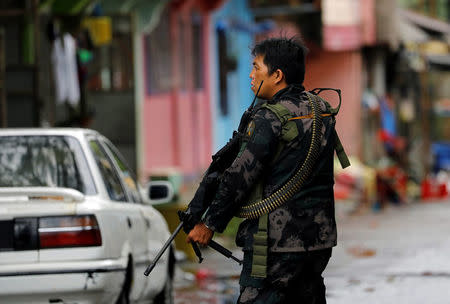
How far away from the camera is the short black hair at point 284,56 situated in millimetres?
5012

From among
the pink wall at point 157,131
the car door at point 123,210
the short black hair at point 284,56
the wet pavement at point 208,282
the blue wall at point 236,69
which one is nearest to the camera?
the short black hair at point 284,56

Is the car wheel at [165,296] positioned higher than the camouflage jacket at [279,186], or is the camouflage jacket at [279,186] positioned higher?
the camouflage jacket at [279,186]

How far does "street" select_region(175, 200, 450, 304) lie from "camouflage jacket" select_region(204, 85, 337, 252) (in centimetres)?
426

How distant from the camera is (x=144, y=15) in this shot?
57.0 feet

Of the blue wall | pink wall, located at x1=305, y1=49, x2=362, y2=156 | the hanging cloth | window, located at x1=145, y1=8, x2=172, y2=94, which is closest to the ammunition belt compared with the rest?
the hanging cloth

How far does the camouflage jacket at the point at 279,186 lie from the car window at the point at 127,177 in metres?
2.82

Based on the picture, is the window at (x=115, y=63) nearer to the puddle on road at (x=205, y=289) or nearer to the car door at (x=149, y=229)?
the puddle on road at (x=205, y=289)

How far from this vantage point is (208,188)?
4898mm

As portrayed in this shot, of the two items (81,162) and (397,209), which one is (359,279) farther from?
(397,209)

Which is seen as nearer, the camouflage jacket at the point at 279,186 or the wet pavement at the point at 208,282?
the camouflage jacket at the point at 279,186

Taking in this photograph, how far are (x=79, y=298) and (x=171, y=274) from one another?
8.02 feet

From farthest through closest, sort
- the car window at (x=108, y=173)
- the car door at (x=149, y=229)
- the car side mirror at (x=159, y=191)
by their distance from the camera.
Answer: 1. the car side mirror at (x=159, y=191)
2. the car door at (x=149, y=229)
3. the car window at (x=108, y=173)

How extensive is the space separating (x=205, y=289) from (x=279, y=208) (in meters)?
5.40

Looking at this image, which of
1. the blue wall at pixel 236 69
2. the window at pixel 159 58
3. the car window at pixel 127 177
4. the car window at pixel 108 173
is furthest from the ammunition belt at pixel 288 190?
the blue wall at pixel 236 69
